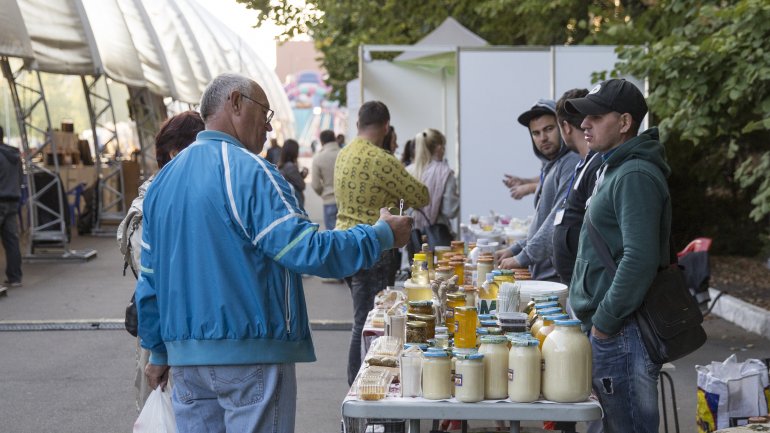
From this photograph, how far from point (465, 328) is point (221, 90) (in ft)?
4.38

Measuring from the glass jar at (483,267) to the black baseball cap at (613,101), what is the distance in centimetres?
179

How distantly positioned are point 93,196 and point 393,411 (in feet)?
62.5

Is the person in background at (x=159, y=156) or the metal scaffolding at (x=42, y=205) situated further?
the metal scaffolding at (x=42, y=205)

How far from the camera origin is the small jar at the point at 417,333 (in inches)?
173

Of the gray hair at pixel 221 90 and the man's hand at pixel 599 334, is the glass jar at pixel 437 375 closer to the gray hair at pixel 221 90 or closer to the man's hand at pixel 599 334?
the man's hand at pixel 599 334

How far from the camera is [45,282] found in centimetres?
1436

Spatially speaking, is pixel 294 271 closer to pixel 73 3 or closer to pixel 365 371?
pixel 365 371

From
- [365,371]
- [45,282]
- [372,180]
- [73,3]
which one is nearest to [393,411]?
[365,371]

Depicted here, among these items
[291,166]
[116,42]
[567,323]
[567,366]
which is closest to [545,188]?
[567,323]

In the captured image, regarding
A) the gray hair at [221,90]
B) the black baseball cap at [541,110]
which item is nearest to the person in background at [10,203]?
the black baseball cap at [541,110]

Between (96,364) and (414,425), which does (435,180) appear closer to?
(96,364)

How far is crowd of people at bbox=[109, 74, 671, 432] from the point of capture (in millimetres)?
3494

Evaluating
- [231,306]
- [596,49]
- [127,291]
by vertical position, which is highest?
[596,49]

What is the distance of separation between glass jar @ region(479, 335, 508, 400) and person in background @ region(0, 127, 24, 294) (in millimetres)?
10732
